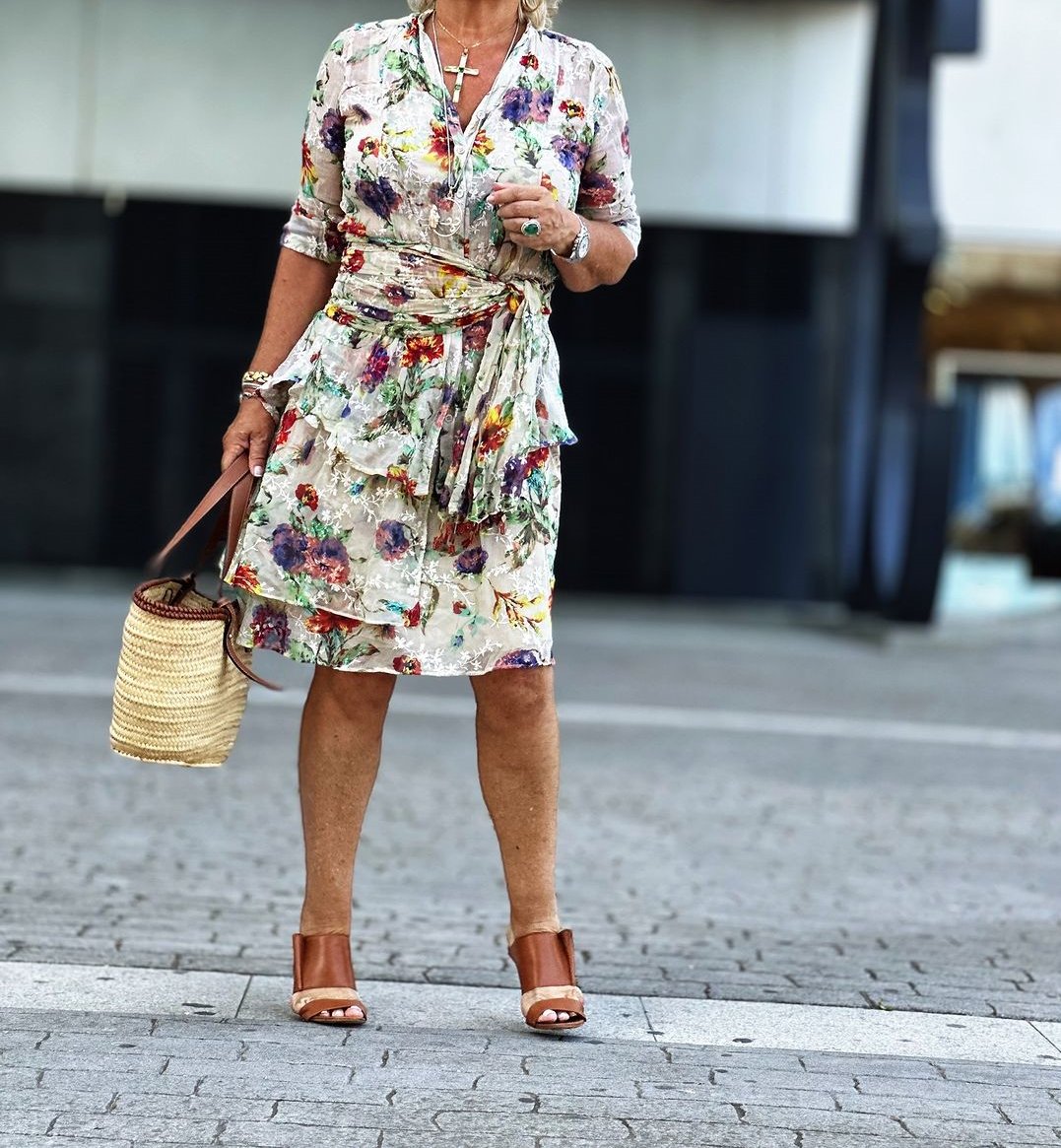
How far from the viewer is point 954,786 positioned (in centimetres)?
738

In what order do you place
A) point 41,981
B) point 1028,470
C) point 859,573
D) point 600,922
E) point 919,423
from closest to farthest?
point 41,981 < point 600,922 < point 919,423 < point 859,573 < point 1028,470

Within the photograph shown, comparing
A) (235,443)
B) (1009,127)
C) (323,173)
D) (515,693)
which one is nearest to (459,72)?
(323,173)

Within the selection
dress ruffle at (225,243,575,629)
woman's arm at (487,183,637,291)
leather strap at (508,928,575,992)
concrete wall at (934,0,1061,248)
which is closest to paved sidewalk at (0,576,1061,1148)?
leather strap at (508,928,575,992)

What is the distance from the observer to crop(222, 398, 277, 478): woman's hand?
11.6 feet

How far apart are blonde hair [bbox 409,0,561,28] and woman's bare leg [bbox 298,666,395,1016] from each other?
3.96 ft

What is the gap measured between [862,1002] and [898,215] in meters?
10.5

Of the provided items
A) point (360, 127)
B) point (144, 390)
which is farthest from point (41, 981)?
point (144, 390)

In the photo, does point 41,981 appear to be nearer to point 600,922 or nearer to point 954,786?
point 600,922

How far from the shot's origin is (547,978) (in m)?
3.50

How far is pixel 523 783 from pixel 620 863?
201cm

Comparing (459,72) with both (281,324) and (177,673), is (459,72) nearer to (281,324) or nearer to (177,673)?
(281,324)

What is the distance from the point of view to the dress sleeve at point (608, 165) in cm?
353

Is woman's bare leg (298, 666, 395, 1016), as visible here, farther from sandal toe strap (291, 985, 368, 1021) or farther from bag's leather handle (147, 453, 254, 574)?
A: bag's leather handle (147, 453, 254, 574)

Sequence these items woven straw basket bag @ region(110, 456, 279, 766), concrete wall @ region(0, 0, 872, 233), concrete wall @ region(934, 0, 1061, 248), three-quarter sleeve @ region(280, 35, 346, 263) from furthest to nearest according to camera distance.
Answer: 1. concrete wall @ region(934, 0, 1061, 248)
2. concrete wall @ region(0, 0, 872, 233)
3. three-quarter sleeve @ region(280, 35, 346, 263)
4. woven straw basket bag @ region(110, 456, 279, 766)
